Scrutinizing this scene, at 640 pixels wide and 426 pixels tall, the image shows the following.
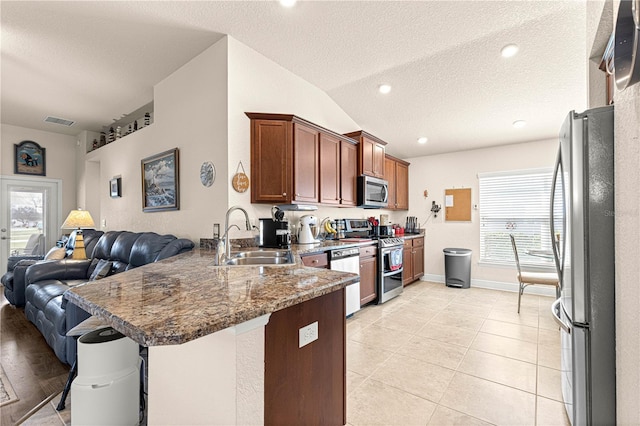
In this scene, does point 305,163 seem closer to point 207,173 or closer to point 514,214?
point 207,173

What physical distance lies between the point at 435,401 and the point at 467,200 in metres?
4.15

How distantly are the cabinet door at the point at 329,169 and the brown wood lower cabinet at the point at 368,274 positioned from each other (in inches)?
30.8

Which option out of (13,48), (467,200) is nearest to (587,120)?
(467,200)

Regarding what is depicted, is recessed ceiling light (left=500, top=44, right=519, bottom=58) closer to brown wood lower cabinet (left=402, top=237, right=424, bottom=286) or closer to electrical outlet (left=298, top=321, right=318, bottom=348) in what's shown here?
brown wood lower cabinet (left=402, top=237, right=424, bottom=286)

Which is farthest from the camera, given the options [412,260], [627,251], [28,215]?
[28,215]

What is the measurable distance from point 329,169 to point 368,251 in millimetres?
1191

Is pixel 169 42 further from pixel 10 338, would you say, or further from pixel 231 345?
pixel 10 338

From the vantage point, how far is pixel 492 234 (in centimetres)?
503

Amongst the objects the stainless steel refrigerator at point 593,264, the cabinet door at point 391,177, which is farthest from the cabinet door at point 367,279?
the stainless steel refrigerator at point 593,264

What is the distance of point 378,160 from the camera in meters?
4.42

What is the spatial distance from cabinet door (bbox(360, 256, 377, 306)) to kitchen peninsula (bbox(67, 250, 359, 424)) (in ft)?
7.14

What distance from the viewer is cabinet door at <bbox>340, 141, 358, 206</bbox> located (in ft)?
12.3

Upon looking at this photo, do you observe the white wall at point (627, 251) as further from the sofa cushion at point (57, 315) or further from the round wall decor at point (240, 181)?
the sofa cushion at point (57, 315)

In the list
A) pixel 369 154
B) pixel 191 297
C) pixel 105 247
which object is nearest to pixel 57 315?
pixel 105 247
